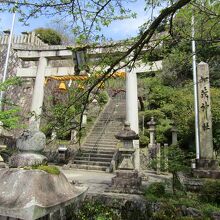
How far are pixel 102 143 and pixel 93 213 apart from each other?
10.2 m

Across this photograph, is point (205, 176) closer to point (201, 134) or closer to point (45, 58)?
point (201, 134)

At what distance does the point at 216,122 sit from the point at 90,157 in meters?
7.10

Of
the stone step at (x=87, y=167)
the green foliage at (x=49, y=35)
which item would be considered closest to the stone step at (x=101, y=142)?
the stone step at (x=87, y=167)

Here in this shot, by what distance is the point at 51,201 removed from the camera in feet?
6.91

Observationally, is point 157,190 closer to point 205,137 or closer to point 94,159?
point 205,137

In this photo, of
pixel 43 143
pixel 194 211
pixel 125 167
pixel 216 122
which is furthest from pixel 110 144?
pixel 43 143

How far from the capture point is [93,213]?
17.2ft

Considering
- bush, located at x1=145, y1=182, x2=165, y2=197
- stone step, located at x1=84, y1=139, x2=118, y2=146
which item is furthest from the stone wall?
bush, located at x1=145, y1=182, x2=165, y2=197

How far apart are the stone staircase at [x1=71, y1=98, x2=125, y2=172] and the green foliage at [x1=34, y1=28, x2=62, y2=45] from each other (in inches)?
349

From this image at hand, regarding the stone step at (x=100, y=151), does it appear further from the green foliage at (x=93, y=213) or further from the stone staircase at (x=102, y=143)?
the green foliage at (x=93, y=213)

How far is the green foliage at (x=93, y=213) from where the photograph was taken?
16.8 feet

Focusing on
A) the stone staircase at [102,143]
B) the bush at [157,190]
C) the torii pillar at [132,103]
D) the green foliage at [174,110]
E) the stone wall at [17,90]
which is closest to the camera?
the bush at [157,190]

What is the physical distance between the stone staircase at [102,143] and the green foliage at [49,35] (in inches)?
349

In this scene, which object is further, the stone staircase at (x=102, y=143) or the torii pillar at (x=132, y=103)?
the stone staircase at (x=102, y=143)
